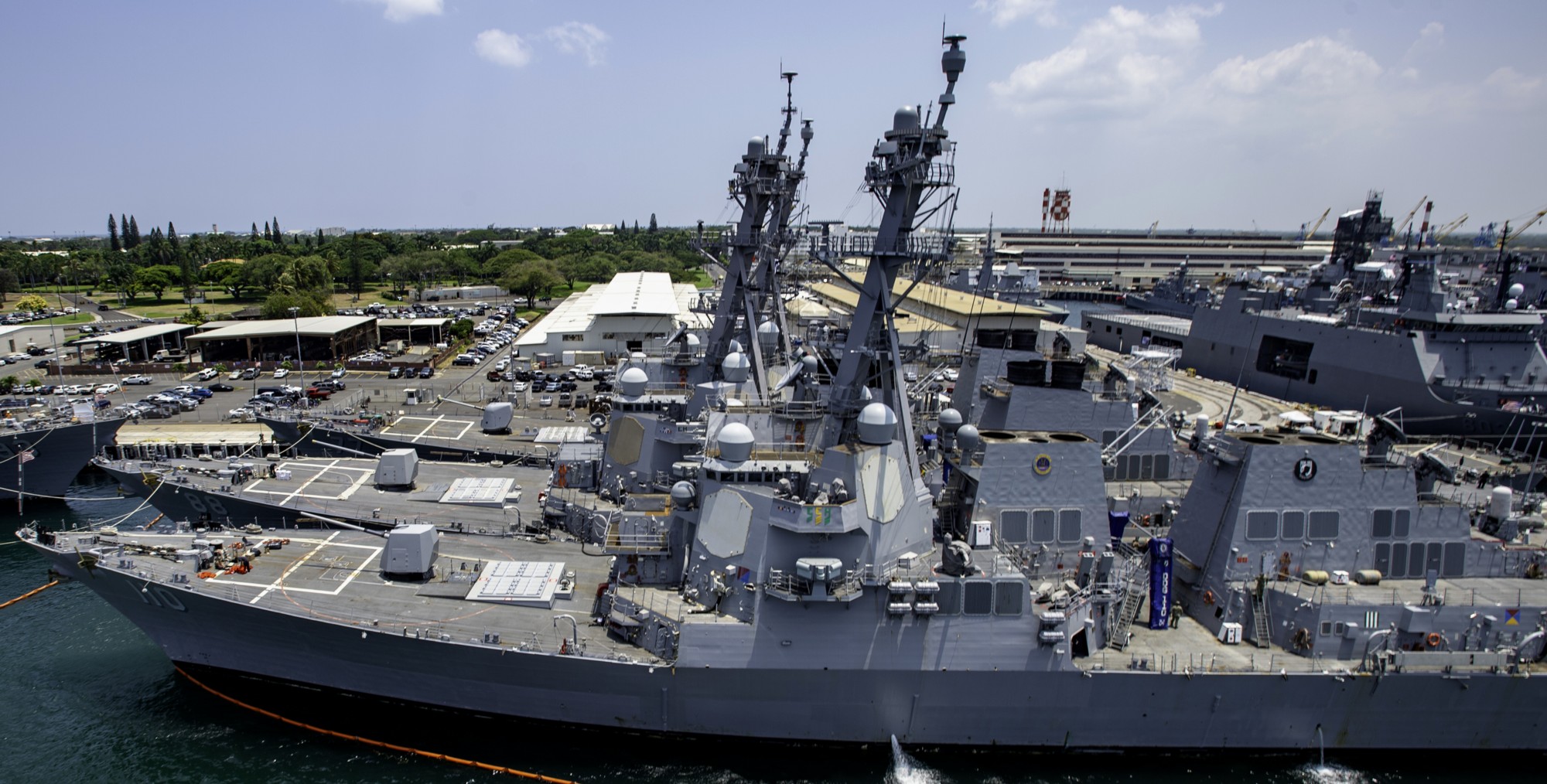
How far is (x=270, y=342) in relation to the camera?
165ft

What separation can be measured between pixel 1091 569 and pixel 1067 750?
3.39m

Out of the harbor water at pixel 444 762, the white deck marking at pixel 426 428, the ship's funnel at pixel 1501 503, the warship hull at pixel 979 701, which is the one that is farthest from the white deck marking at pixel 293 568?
→ the ship's funnel at pixel 1501 503

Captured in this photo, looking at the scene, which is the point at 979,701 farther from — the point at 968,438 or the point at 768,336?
the point at 768,336

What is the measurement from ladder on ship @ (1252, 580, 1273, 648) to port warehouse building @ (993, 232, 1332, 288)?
95184 millimetres

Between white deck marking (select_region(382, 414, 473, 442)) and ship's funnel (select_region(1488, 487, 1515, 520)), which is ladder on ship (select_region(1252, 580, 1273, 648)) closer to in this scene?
ship's funnel (select_region(1488, 487, 1515, 520))

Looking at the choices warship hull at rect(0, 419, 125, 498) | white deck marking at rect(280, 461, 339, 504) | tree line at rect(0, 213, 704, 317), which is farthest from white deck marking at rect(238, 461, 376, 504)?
tree line at rect(0, 213, 704, 317)

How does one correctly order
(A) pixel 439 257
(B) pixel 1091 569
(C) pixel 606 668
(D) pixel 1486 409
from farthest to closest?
(A) pixel 439 257, (D) pixel 1486 409, (B) pixel 1091 569, (C) pixel 606 668

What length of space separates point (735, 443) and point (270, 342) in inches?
1882

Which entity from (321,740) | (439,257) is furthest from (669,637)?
(439,257)

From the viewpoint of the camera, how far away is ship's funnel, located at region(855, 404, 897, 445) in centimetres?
1397

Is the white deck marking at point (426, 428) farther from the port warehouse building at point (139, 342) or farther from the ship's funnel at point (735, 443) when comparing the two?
the port warehouse building at point (139, 342)

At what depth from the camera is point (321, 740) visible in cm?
1530

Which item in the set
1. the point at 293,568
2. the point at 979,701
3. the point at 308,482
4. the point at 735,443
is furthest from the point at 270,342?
the point at 979,701

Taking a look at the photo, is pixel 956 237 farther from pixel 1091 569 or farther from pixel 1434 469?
pixel 1434 469
